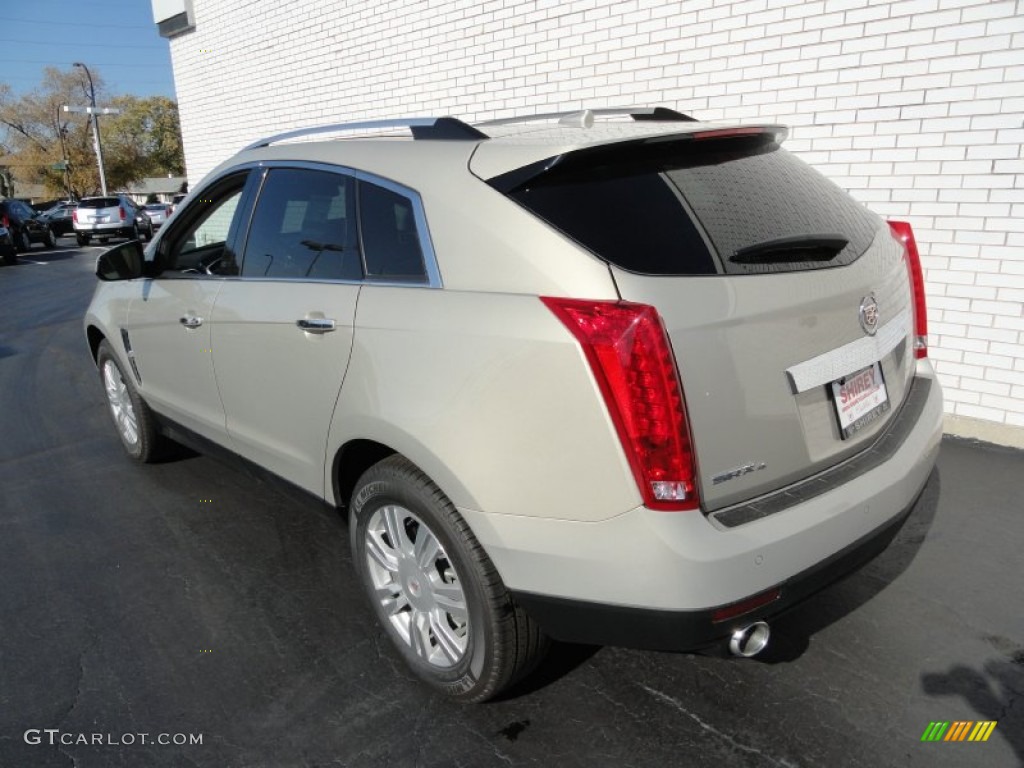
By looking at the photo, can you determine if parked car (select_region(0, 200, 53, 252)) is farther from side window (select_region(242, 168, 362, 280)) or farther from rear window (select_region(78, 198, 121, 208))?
side window (select_region(242, 168, 362, 280))

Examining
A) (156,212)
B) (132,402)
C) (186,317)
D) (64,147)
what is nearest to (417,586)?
(186,317)

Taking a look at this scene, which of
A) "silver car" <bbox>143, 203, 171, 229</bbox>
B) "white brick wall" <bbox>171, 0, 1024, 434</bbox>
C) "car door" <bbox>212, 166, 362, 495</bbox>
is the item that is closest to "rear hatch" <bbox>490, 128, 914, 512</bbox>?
"car door" <bbox>212, 166, 362, 495</bbox>

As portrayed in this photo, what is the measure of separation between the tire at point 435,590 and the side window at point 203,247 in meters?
1.42

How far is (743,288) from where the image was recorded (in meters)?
1.98

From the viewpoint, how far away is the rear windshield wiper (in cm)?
207

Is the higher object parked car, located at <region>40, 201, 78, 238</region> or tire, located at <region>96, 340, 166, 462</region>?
tire, located at <region>96, 340, 166, 462</region>

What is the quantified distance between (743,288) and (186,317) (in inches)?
100

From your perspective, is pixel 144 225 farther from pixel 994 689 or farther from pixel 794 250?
pixel 994 689

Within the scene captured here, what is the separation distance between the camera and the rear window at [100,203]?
27461 mm


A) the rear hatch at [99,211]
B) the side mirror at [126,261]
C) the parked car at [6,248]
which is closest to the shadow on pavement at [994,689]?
the side mirror at [126,261]

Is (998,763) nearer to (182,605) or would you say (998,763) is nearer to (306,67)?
(182,605)

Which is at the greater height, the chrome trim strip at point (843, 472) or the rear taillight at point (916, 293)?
the rear taillight at point (916, 293)

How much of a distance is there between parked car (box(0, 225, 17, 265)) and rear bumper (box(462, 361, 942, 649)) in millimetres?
22032

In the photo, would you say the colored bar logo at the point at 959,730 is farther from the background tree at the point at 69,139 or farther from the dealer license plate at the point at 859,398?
the background tree at the point at 69,139
